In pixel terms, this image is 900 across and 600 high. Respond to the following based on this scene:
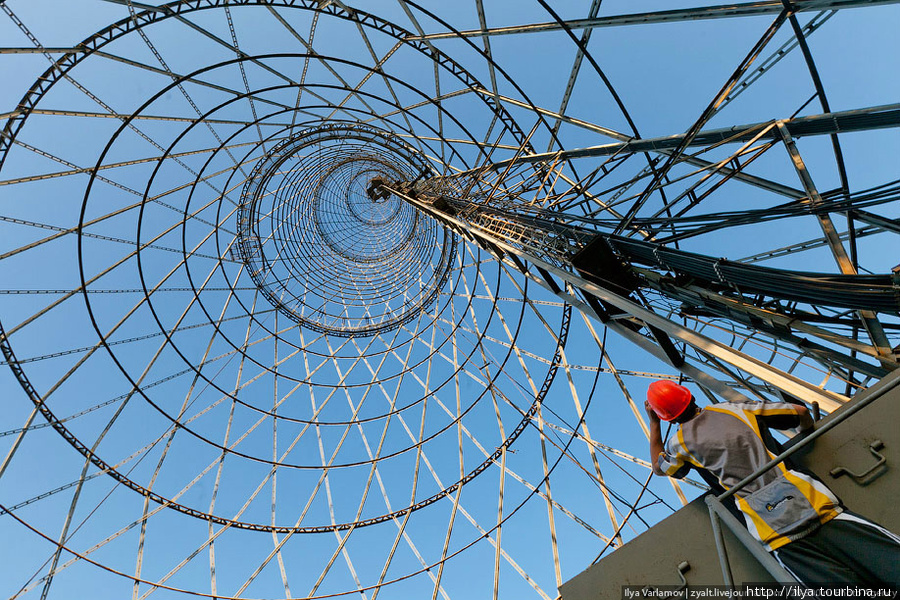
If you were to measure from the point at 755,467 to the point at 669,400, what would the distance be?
0.90m

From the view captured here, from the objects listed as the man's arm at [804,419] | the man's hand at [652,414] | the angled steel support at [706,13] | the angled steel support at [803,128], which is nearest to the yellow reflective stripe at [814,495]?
the man's arm at [804,419]

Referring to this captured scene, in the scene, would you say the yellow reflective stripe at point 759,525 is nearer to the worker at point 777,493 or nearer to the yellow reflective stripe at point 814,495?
the worker at point 777,493

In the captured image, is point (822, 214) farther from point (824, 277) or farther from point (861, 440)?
point (861, 440)

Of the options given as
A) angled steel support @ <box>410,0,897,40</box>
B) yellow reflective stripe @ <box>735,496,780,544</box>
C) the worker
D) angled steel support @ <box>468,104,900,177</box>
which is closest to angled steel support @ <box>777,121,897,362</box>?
angled steel support @ <box>468,104,900,177</box>

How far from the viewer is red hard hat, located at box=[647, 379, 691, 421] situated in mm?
4320

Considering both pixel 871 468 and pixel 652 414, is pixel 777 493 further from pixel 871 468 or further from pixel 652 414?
pixel 652 414

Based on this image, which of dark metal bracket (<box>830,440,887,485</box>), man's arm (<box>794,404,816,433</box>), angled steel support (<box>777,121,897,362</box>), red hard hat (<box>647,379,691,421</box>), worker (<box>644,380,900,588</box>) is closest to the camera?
worker (<box>644,380,900,588</box>)

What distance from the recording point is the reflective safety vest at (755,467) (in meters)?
3.00

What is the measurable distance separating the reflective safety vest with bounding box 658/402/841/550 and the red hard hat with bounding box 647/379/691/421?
0.17 m

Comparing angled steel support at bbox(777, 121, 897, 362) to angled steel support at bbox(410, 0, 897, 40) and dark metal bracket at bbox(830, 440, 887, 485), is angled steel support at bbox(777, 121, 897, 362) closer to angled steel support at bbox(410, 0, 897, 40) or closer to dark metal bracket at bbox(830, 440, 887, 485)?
angled steel support at bbox(410, 0, 897, 40)

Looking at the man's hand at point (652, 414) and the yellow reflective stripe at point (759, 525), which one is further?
the man's hand at point (652, 414)

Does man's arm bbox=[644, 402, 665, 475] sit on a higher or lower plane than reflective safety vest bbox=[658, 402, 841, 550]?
higher

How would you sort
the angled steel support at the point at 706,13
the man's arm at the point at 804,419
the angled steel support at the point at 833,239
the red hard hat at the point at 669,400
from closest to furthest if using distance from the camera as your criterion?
the man's arm at the point at 804,419 < the red hard hat at the point at 669,400 < the angled steel support at the point at 833,239 < the angled steel support at the point at 706,13

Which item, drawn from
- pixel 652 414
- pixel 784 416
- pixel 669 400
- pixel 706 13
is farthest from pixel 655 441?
pixel 706 13
